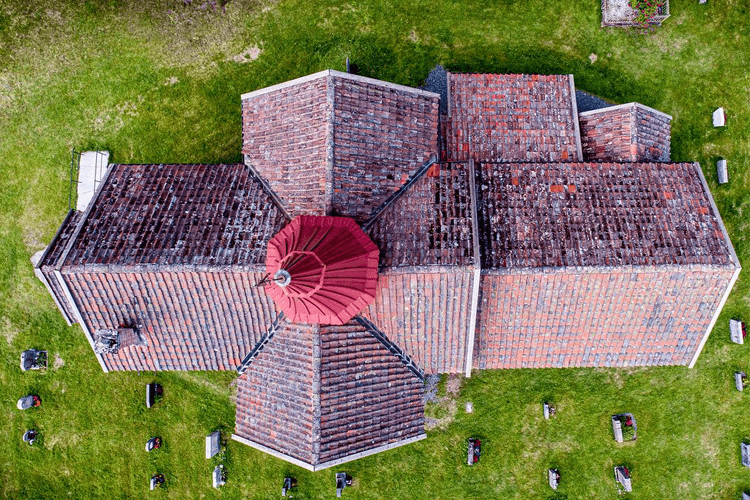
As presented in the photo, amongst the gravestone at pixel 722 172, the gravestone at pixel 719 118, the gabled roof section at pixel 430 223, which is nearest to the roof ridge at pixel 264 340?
the gabled roof section at pixel 430 223

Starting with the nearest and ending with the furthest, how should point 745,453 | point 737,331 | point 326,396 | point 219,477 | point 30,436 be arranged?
1. point 326,396
2. point 737,331
3. point 745,453
4. point 219,477
5. point 30,436

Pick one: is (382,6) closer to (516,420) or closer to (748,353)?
(516,420)

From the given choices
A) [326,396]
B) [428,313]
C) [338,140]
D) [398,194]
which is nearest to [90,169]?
[338,140]

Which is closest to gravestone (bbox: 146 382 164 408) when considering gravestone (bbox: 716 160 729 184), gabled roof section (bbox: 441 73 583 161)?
gabled roof section (bbox: 441 73 583 161)

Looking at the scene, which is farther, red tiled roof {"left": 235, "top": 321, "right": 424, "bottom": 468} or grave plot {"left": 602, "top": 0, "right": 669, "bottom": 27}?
grave plot {"left": 602, "top": 0, "right": 669, "bottom": 27}

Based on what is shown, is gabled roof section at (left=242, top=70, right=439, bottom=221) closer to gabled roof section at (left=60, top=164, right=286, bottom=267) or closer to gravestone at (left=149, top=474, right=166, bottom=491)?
gabled roof section at (left=60, top=164, right=286, bottom=267)

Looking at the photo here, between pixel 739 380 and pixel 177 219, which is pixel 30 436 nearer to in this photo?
pixel 177 219
